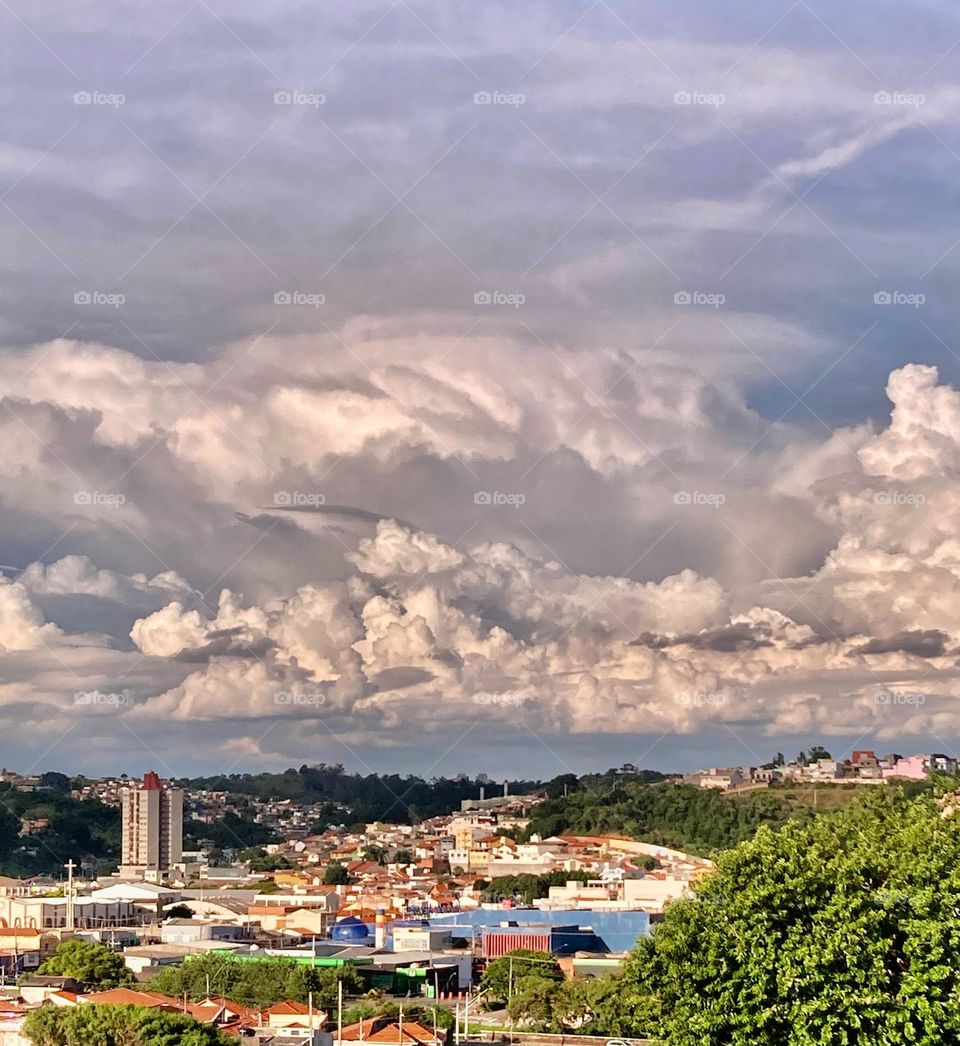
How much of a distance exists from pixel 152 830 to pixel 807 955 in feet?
168

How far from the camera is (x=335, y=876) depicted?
4859cm

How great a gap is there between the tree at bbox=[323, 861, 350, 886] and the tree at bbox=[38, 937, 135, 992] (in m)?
23.8

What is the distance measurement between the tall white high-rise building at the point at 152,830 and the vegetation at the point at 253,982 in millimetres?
35438

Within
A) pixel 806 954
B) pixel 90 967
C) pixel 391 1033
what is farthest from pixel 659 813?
pixel 806 954

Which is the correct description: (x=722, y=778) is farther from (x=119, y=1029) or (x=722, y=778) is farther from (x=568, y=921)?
(x=119, y=1029)

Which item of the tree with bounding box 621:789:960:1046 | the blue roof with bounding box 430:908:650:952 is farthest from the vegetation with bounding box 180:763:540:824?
the tree with bounding box 621:789:960:1046

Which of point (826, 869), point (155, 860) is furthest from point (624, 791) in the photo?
point (826, 869)

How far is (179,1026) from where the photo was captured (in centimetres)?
1434

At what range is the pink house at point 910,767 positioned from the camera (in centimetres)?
5183

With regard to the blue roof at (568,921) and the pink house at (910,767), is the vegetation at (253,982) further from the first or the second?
the pink house at (910,767)

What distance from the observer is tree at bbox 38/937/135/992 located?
22.3 m

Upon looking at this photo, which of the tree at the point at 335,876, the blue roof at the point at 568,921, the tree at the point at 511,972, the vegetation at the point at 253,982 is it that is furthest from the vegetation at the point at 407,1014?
the tree at the point at 335,876

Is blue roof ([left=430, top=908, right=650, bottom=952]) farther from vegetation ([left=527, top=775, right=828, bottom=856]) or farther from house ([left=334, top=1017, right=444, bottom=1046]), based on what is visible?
house ([left=334, top=1017, right=444, bottom=1046])

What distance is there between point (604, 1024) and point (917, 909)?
28.8 feet
